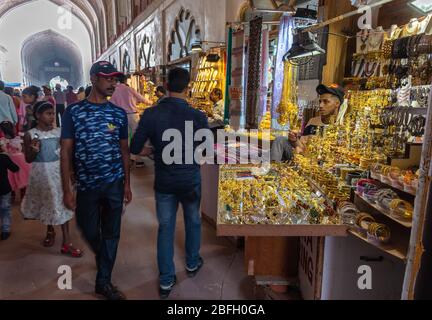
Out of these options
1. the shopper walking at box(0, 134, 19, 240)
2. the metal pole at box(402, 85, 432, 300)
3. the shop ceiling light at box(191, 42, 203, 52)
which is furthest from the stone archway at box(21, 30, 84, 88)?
the metal pole at box(402, 85, 432, 300)

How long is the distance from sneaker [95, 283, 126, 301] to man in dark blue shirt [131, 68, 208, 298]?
29 cm

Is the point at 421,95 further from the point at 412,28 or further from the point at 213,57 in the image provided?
the point at 213,57

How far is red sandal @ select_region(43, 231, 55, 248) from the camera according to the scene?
322 cm

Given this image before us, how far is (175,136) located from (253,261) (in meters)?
1.10

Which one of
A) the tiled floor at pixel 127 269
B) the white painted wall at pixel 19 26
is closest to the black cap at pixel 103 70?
the tiled floor at pixel 127 269

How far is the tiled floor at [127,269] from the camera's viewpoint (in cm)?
248

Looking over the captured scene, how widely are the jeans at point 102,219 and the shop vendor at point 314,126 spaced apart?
5.81ft

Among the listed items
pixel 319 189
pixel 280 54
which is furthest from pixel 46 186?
pixel 280 54

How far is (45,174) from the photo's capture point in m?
2.95

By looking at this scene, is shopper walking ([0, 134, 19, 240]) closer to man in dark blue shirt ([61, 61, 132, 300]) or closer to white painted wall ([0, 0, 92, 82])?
man in dark blue shirt ([61, 61, 132, 300])

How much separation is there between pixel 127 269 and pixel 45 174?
111cm

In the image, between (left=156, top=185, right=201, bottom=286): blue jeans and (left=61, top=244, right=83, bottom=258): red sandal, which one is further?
(left=61, top=244, right=83, bottom=258): red sandal

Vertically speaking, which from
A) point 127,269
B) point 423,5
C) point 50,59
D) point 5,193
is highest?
point 50,59

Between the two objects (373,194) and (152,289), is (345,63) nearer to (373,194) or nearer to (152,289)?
(373,194)
